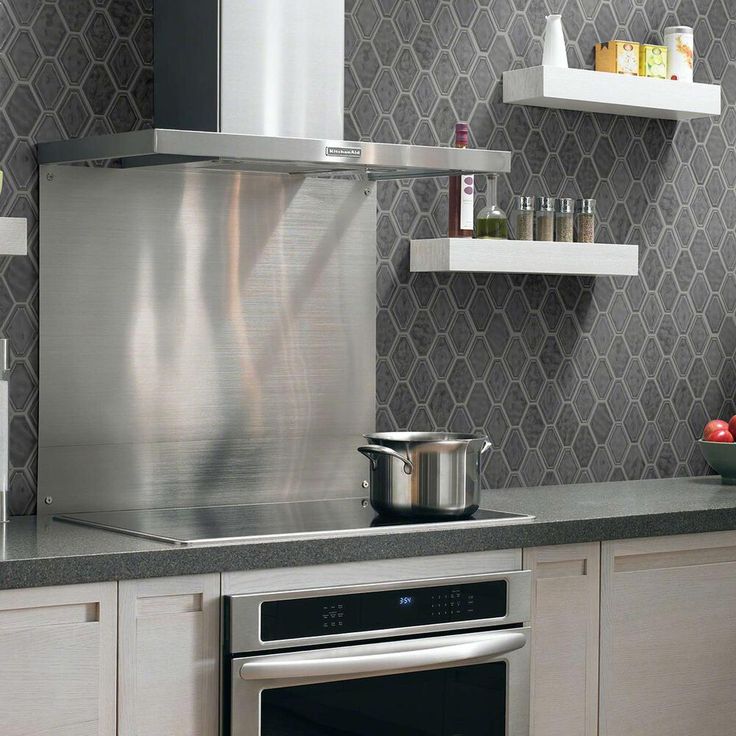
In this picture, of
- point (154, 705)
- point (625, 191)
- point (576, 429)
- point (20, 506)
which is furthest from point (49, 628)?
point (625, 191)

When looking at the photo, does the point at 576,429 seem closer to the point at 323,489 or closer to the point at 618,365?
the point at 618,365

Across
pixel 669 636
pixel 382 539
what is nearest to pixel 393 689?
pixel 382 539

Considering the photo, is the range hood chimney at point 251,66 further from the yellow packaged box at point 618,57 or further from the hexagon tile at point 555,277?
the yellow packaged box at point 618,57

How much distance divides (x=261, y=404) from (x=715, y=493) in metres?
1.19

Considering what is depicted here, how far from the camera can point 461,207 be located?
3189 mm

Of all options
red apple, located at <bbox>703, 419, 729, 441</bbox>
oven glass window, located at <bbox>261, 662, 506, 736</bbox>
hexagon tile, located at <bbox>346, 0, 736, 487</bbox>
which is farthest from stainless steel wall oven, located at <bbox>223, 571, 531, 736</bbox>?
red apple, located at <bbox>703, 419, 729, 441</bbox>

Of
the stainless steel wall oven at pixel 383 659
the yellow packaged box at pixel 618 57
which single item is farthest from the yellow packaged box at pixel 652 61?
the stainless steel wall oven at pixel 383 659

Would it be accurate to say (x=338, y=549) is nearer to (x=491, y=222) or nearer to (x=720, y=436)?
(x=491, y=222)

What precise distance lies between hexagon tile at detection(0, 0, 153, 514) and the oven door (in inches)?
28.9

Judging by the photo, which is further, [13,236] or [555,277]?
[555,277]

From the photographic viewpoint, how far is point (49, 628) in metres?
2.29

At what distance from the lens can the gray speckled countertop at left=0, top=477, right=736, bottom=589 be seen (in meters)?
2.32

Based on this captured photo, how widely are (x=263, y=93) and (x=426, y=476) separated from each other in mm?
889

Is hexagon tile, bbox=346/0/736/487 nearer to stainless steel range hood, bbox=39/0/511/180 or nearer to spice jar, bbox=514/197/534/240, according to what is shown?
spice jar, bbox=514/197/534/240
